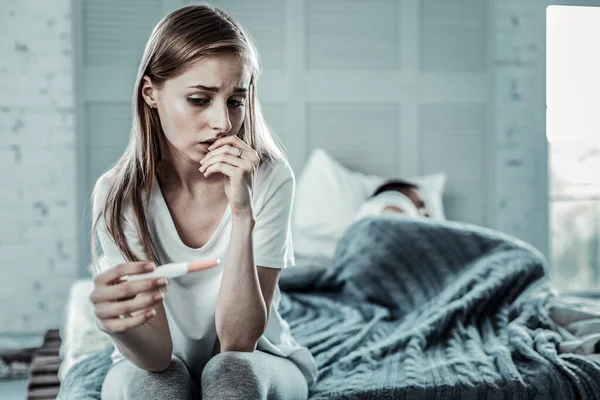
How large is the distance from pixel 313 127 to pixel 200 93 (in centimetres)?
277

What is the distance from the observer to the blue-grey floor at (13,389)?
3040mm

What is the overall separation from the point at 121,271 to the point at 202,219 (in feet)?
1.36

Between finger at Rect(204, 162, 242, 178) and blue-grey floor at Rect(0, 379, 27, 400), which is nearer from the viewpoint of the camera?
finger at Rect(204, 162, 242, 178)

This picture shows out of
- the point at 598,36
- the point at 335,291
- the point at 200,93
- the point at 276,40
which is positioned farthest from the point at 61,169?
the point at 598,36

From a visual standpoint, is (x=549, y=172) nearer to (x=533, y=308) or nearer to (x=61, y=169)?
(x=533, y=308)

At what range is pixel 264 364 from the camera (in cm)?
129

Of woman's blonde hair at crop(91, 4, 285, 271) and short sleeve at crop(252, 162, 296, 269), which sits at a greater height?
woman's blonde hair at crop(91, 4, 285, 271)

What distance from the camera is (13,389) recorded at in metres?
3.19

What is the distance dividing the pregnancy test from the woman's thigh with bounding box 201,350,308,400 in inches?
9.8

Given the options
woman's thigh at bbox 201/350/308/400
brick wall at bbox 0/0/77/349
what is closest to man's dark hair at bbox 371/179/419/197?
brick wall at bbox 0/0/77/349

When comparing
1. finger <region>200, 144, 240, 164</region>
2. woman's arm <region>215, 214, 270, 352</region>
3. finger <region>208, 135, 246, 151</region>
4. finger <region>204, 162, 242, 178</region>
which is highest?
finger <region>208, 135, 246, 151</region>

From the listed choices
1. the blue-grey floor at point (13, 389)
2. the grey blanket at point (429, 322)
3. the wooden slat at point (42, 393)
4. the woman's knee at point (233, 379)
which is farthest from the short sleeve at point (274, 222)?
the blue-grey floor at point (13, 389)

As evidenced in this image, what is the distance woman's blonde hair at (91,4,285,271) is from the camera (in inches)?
51.8

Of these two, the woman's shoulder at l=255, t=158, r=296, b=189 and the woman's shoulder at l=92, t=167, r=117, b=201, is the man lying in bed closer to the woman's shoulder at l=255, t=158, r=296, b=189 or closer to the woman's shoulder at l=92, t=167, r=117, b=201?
the woman's shoulder at l=255, t=158, r=296, b=189
